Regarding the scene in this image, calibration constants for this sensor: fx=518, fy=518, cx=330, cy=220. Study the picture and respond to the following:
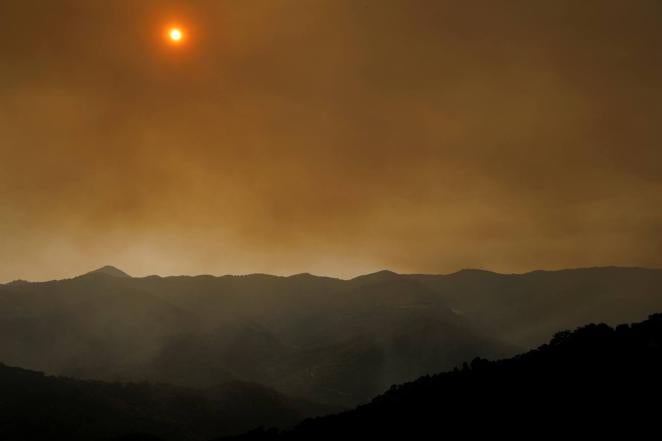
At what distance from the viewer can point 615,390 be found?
43375mm

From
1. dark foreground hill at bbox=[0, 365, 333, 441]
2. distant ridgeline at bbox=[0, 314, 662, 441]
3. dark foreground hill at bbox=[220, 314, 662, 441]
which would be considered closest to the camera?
dark foreground hill at bbox=[220, 314, 662, 441]

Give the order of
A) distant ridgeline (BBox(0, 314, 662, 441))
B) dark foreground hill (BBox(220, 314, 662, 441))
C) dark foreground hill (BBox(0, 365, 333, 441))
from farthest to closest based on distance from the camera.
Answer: dark foreground hill (BBox(0, 365, 333, 441))
distant ridgeline (BBox(0, 314, 662, 441))
dark foreground hill (BBox(220, 314, 662, 441))

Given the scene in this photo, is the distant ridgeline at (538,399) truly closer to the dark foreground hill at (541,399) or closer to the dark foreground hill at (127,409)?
the dark foreground hill at (541,399)

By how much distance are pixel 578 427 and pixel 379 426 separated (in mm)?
23038

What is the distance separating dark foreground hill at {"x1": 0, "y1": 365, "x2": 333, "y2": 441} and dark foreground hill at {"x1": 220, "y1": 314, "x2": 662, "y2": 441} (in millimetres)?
69941

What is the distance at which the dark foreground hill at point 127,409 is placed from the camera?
11788cm

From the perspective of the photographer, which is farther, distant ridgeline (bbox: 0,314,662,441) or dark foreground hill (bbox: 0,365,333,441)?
dark foreground hill (bbox: 0,365,333,441)

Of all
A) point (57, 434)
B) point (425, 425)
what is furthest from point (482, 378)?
point (57, 434)

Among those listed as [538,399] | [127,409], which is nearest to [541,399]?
[538,399]

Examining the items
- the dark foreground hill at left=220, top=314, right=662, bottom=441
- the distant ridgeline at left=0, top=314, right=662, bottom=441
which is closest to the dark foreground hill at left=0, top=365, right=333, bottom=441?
the distant ridgeline at left=0, top=314, right=662, bottom=441

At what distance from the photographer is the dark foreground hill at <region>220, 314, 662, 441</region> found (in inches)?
1590

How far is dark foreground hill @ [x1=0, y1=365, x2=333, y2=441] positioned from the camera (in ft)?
387

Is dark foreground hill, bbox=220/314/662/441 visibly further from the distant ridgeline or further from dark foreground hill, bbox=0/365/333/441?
dark foreground hill, bbox=0/365/333/441

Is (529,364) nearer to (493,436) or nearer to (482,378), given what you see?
(482,378)
